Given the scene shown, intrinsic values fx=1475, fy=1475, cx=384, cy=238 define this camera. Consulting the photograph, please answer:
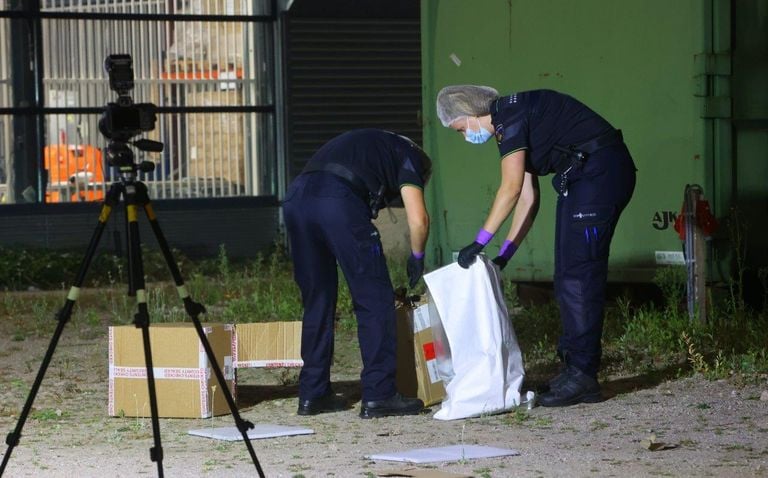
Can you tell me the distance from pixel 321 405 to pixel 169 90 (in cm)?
910

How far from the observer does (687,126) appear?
910 centimetres

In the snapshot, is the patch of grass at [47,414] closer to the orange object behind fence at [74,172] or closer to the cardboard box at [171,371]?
the cardboard box at [171,371]

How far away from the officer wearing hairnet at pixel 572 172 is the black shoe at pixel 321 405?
3.34 ft

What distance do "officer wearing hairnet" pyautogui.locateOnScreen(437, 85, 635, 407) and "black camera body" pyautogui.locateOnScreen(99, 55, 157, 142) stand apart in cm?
193

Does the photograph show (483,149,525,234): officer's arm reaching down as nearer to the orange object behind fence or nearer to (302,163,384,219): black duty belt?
(302,163,384,219): black duty belt

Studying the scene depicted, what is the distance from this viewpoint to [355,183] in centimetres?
707

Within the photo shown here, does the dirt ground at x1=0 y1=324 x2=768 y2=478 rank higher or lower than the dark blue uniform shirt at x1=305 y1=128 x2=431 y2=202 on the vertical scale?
lower

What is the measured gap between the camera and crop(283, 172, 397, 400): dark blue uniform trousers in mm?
7043

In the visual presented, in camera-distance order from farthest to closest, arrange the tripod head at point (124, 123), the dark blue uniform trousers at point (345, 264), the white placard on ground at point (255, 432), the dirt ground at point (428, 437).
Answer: the dark blue uniform trousers at point (345, 264)
the white placard on ground at point (255, 432)
the dirt ground at point (428, 437)
the tripod head at point (124, 123)

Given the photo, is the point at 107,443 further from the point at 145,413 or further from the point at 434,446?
the point at 434,446

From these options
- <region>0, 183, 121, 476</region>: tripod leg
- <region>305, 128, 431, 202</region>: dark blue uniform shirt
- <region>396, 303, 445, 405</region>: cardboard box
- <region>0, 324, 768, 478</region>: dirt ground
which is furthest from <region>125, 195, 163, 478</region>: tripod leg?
<region>396, 303, 445, 405</region>: cardboard box

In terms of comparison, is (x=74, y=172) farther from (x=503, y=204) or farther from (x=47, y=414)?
(x=503, y=204)

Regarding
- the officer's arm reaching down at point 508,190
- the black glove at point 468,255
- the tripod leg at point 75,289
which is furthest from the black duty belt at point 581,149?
the tripod leg at point 75,289

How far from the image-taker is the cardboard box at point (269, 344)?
7.60 metres
